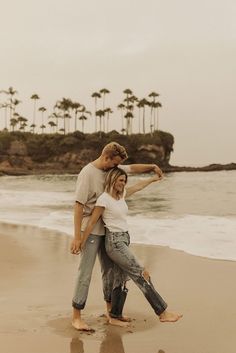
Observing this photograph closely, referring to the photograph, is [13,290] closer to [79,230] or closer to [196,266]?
[79,230]

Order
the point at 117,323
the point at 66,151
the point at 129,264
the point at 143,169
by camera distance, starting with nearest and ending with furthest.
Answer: the point at 129,264, the point at 117,323, the point at 143,169, the point at 66,151

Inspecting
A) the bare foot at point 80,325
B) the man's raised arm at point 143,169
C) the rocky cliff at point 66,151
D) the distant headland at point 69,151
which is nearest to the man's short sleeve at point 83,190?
the man's raised arm at point 143,169

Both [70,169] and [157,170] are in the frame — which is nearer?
[157,170]

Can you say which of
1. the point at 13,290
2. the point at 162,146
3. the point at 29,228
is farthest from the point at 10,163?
the point at 13,290

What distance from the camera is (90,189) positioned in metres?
4.71

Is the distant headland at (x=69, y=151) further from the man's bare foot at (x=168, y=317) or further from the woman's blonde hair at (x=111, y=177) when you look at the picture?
the man's bare foot at (x=168, y=317)

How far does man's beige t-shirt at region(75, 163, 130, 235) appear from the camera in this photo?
15.3 feet

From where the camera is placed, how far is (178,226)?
42.2ft

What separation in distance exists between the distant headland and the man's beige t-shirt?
9321 centimetres

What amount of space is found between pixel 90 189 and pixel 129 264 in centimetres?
75

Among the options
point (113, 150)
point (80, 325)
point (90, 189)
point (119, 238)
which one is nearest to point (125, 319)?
point (80, 325)

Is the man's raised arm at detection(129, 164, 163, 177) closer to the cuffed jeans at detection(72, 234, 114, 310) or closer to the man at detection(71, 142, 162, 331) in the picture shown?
the man at detection(71, 142, 162, 331)

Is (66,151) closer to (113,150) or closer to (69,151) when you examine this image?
(69,151)

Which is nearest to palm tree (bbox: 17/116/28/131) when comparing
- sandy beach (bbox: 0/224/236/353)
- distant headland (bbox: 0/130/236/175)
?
distant headland (bbox: 0/130/236/175)
